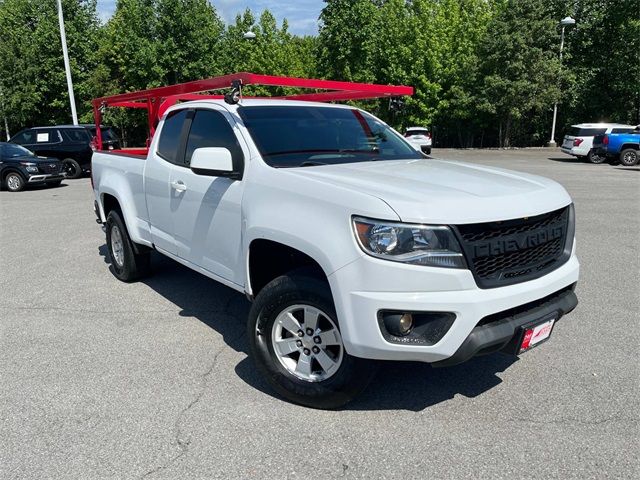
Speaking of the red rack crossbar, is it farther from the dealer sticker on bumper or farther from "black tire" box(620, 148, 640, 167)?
"black tire" box(620, 148, 640, 167)

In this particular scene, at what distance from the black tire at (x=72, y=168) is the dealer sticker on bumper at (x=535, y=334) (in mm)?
17717

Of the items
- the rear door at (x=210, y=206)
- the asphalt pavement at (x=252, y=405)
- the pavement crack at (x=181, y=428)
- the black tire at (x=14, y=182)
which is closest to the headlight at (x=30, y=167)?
the black tire at (x=14, y=182)

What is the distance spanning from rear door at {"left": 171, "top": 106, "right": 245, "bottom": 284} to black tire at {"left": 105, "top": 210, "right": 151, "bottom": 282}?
1.42 m

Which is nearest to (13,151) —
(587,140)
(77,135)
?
(77,135)

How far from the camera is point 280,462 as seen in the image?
2680mm

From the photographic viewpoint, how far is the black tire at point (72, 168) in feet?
57.6

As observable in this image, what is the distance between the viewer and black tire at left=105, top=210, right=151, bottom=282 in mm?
5535

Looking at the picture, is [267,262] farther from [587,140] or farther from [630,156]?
[587,140]

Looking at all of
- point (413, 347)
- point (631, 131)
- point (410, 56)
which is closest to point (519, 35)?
point (410, 56)

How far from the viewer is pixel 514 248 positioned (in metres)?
2.83

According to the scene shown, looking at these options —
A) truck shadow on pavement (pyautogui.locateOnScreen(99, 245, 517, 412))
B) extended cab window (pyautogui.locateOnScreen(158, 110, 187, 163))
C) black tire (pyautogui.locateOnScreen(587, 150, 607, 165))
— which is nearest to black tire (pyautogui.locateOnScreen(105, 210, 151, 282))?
truck shadow on pavement (pyautogui.locateOnScreen(99, 245, 517, 412))

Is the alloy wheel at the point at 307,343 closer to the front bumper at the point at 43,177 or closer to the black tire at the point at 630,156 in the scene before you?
the front bumper at the point at 43,177

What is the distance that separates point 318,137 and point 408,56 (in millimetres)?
33045

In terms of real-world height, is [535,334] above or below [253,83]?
below
